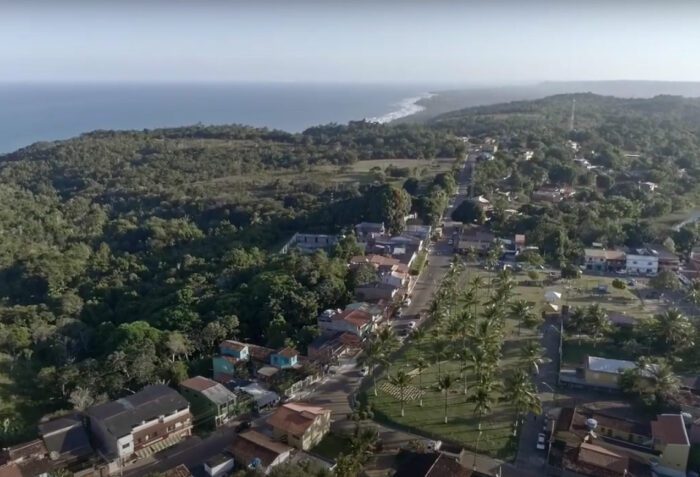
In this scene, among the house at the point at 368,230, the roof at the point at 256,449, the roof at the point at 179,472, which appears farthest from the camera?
the house at the point at 368,230

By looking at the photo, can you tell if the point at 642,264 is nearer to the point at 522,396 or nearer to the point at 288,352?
the point at 522,396

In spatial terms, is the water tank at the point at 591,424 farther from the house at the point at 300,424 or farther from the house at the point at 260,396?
the house at the point at 260,396

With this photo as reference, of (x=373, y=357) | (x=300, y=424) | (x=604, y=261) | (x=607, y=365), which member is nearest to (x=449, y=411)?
(x=373, y=357)

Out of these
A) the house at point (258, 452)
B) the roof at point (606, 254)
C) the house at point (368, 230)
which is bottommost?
the house at point (258, 452)

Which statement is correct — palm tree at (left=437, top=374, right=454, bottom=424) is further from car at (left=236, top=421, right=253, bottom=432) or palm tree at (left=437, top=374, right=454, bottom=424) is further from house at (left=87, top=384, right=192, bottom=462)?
house at (left=87, top=384, right=192, bottom=462)

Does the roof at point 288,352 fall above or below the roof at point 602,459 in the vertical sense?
above

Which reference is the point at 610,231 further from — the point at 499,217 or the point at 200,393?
the point at 200,393

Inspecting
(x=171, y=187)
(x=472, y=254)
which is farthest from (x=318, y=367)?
(x=171, y=187)

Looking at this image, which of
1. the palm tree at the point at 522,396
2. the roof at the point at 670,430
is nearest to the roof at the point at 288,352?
the palm tree at the point at 522,396
